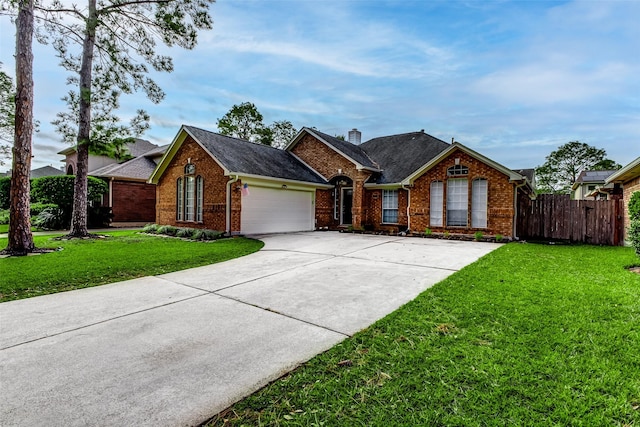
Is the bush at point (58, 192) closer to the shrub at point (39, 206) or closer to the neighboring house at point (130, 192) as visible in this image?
the shrub at point (39, 206)

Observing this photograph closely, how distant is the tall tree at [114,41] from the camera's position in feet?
38.0

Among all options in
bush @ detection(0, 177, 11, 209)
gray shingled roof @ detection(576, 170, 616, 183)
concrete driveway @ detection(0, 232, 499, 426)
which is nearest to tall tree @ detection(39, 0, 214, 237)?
concrete driveway @ detection(0, 232, 499, 426)

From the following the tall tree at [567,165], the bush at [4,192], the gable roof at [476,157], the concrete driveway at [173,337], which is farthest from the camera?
the tall tree at [567,165]

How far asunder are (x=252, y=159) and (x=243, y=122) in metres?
20.8

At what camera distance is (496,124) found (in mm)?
23172

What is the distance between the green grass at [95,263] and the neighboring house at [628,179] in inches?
473

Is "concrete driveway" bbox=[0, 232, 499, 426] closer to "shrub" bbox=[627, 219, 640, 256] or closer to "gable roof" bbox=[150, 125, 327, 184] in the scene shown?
"shrub" bbox=[627, 219, 640, 256]

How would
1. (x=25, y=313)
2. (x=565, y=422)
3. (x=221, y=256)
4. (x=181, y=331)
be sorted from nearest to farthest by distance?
A: (x=565, y=422) → (x=181, y=331) → (x=25, y=313) → (x=221, y=256)

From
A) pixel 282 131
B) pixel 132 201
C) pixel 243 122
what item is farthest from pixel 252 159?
pixel 282 131

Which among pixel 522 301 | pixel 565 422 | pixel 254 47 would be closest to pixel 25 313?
pixel 565 422

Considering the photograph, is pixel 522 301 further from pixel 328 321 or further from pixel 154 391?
pixel 154 391

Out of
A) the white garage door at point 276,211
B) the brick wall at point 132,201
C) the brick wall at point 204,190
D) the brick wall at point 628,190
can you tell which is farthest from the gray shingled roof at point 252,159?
the brick wall at point 628,190

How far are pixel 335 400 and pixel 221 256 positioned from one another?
7.06 metres

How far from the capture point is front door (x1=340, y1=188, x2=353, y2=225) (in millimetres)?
17547
